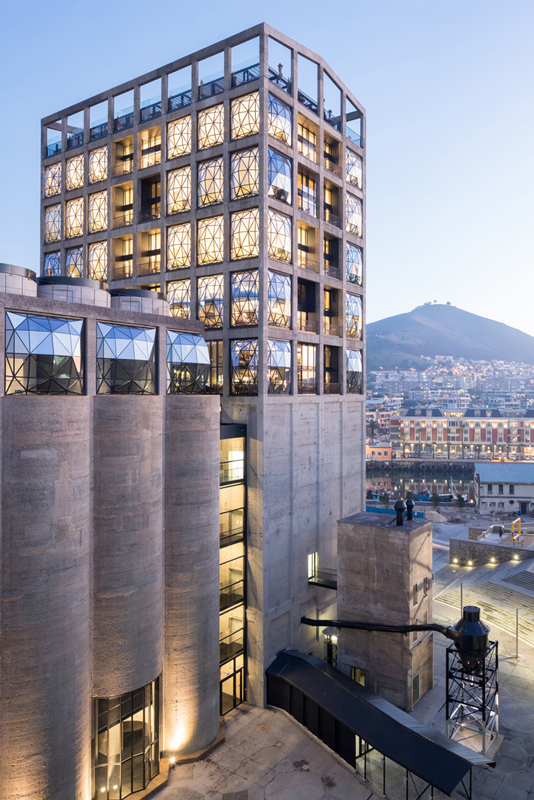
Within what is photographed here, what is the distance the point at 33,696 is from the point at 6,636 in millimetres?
2694

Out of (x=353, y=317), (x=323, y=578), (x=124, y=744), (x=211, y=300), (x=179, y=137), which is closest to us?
(x=124, y=744)

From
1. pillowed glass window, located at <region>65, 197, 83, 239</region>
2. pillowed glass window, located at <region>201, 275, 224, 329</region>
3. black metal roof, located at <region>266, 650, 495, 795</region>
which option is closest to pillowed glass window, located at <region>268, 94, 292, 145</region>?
pillowed glass window, located at <region>201, 275, 224, 329</region>

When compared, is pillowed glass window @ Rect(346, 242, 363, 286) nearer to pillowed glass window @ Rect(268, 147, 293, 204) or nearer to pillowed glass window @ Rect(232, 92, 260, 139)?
pillowed glass window @ Rect(268, 147, 293, 204)

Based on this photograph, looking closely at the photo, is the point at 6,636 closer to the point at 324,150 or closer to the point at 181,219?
the point at 181,219

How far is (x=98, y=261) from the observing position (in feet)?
144

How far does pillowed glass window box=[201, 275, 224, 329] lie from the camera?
120 ft

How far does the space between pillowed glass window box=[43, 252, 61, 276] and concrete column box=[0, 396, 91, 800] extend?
28776 millimetres

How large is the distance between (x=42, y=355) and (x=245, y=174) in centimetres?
1983

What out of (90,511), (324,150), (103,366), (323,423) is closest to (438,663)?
(323,423)

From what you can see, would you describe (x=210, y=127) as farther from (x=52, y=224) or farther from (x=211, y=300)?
(x=52, y=224)

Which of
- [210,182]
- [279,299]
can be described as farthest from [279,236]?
[210,182]

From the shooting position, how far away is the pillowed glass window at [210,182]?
3659 cm

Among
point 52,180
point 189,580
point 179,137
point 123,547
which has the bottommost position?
point 189,580

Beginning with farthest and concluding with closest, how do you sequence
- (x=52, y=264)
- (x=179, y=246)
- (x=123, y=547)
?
1. (x=52, y=264)
2. (x=179, y=246)
3. (x=123, y=547)
